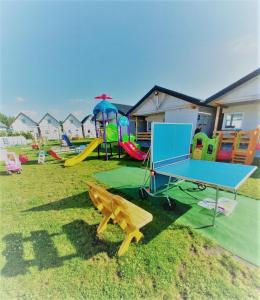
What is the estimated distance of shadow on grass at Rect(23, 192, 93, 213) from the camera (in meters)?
3.92

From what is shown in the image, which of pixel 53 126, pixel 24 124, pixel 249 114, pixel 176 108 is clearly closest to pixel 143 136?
pixel 176 108

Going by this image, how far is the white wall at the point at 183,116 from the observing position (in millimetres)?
10750

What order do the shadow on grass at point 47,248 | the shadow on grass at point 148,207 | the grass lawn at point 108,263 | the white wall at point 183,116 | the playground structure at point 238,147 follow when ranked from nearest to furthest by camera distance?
1. the grass lawn at point 108,263
2. the shadow on grass at point 47,248
3. the shadow on grass at point 148,207
4. the playground structure at point 238,147
5. the white wall at point 183,116

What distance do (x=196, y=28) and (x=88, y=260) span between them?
34.6ft

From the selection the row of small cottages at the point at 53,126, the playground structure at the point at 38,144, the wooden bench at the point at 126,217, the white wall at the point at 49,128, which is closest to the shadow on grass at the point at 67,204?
the wooden bench at the point at 126,217

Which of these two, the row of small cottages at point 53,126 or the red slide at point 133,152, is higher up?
the row of small cottages at point 53,126

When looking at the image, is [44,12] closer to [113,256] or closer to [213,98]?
[113,256]

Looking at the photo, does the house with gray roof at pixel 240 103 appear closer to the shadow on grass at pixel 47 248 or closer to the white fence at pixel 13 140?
the shadow on grass at pixel 47 248

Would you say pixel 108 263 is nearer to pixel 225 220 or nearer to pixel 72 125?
pixel 225 220

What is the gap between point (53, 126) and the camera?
37156 mm

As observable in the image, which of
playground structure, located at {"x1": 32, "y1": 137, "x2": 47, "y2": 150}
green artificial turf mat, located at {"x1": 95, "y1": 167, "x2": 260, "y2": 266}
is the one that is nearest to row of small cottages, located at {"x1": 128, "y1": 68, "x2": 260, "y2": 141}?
green artificial turf mat, located at {"x1": 95, "y1": 167, "x2": 260, "y2": 266}

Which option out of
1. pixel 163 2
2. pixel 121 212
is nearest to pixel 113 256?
pixel 121 212

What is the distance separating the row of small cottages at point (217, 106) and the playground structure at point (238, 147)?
168cm

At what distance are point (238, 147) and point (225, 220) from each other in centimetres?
622
